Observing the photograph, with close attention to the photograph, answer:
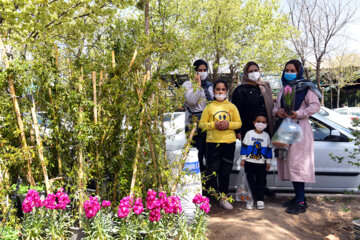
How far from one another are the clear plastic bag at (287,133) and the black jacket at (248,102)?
476 millimetres

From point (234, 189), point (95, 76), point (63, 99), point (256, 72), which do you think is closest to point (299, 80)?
point (256, 72)

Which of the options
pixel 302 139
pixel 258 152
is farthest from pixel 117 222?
pixel 302 139

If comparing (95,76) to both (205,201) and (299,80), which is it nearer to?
(205,201)

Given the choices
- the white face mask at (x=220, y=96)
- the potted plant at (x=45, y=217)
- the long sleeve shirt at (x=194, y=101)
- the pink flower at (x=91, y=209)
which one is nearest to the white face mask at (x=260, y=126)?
the white face mask at (x=220, y=96)

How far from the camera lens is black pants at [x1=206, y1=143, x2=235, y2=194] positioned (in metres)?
4.37

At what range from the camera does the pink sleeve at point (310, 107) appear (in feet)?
13.6

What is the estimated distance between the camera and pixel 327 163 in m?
4.94

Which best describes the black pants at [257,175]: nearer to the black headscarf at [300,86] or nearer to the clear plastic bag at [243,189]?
the clear plastic bag at [243,189]

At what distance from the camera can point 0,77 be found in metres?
2.83

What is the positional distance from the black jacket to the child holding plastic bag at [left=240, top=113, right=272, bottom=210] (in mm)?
147

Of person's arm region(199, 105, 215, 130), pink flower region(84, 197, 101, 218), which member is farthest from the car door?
pink flower region(84, 197, 101, 218)

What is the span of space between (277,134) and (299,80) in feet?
2.70

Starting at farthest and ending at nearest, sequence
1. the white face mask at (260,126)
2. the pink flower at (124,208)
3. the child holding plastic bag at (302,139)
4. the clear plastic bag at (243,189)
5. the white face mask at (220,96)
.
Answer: the clear plastic bag at (243,189) < the white face mask at (260,126) < the white face mask at (220,96) < the child holding plastic bag at (302,139) < the pink flower at (124,208)

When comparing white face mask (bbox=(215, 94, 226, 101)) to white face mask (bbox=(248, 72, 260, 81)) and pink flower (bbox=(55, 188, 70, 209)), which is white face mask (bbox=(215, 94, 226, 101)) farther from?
pink flower (bbox=(55, 188, 70, 209))
